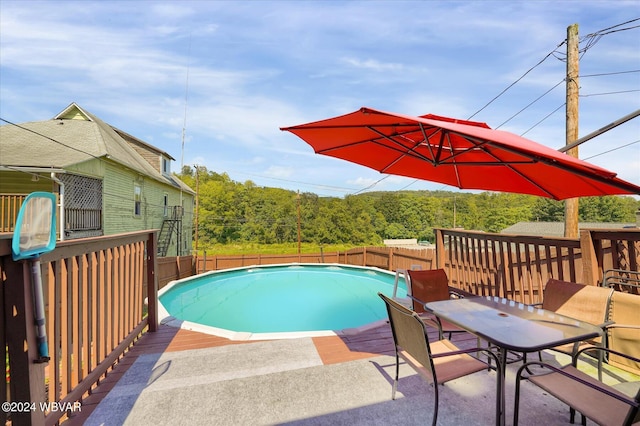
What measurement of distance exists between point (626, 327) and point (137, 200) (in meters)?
17.1

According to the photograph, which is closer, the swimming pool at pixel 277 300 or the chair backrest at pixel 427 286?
the chair backrest at pixel 427 286

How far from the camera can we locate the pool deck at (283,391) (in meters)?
2.03

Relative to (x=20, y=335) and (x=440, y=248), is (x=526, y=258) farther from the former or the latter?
(x=20, y=335)

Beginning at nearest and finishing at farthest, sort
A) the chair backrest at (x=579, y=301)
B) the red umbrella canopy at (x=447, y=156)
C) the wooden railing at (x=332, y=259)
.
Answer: the red umbrella canopy at (x=447, y=156) → the chair backrest at (x=579, y=301) → the wooden railing at (x=332, y=259)

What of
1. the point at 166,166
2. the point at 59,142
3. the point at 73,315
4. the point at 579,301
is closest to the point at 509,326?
the point at 579,301

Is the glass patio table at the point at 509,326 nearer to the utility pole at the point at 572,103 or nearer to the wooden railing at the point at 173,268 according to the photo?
the utility pole at the point at 572,103

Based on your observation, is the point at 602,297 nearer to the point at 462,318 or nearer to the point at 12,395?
the point at 462,318

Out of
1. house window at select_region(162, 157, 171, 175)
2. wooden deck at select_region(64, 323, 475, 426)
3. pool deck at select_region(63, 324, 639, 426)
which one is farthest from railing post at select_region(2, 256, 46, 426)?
house window at select_region(162, 157, 171, 175)

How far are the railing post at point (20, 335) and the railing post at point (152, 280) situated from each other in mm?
2319

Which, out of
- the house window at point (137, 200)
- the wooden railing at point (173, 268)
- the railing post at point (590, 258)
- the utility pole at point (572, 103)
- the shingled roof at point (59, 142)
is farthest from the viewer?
the house window at point (137, 200)

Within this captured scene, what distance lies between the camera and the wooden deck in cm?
291

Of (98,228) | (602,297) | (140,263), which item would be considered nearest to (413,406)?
(602,297)

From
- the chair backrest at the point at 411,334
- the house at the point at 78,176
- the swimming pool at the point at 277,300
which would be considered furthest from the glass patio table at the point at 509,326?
the house at the point at 78,176

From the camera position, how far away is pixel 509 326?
2.15 meters
